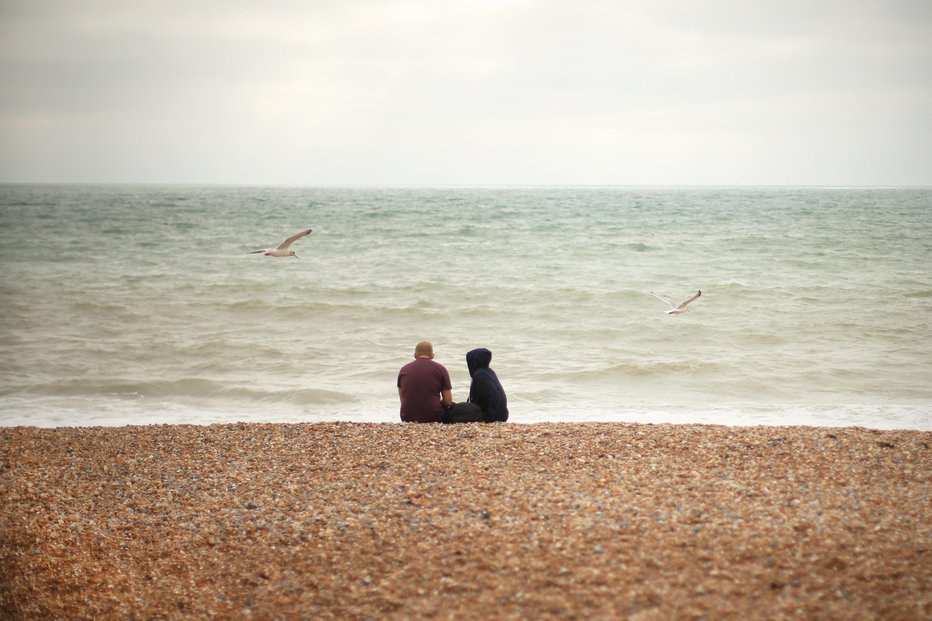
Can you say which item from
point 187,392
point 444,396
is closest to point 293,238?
point 444,396

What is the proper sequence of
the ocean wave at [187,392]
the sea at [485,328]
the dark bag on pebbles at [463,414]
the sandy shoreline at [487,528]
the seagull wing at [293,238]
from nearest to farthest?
1. the sandy shoreline at [487,528]
2. the dark bag on pebbles at [463,414]
3. the seagull wing at [293,238]
4. the sea at [485,328]
5. the ocean wave at [187,392]

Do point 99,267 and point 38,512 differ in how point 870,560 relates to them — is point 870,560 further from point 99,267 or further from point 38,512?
point 99,267

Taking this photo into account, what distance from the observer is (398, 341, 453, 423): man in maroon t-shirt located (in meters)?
7.75

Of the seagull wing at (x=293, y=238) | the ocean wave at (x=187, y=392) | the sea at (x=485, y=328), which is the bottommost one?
the ocean wave at (x=187, y=392)

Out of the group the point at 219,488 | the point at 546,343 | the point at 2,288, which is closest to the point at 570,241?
the point at 546,343

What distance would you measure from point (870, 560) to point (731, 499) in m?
0.98

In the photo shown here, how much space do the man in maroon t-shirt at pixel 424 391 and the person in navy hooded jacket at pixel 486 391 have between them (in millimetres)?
313

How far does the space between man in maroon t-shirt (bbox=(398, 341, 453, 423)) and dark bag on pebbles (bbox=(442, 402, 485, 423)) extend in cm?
7

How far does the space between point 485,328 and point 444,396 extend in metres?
7.79

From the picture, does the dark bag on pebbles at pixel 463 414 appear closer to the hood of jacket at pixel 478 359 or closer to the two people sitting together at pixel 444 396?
the two people sitting together at pixel 444 396

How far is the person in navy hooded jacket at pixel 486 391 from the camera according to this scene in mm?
7770

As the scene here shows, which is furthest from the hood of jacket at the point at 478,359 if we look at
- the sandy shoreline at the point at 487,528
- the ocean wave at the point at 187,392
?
the ocean wave at the point at 187,392

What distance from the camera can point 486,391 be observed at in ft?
25.6

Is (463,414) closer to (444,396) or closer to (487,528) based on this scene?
(444,396)
